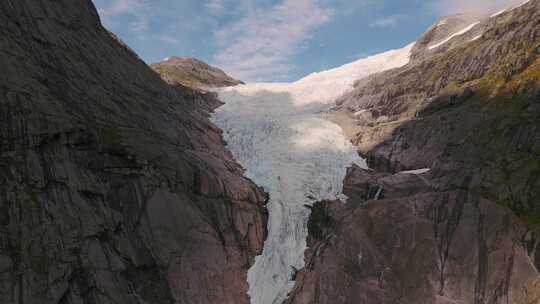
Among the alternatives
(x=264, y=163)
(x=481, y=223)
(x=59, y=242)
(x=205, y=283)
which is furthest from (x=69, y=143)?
(x=481, y=223)

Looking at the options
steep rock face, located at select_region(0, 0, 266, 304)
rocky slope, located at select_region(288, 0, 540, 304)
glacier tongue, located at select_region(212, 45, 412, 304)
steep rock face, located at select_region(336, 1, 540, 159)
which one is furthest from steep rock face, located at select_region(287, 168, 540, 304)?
steep rock face, located at select_region(336, 1, 540, 159)

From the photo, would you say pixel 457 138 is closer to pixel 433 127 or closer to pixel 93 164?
pixel 433 127

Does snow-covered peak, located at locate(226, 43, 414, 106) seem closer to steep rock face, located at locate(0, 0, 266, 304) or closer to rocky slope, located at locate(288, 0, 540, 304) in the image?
rocky slope, located at locate(288, 0, 540, 304)

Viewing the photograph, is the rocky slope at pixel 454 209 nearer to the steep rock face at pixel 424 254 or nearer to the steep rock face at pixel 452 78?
the steep rock face at pixel 424 254

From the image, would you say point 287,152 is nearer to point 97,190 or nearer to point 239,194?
point 239,194

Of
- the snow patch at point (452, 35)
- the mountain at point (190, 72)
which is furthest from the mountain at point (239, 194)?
the mountain at point (190, 72)

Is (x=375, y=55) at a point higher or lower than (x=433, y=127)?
higher

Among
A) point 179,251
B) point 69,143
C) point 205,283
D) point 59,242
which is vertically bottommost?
point 205,283
